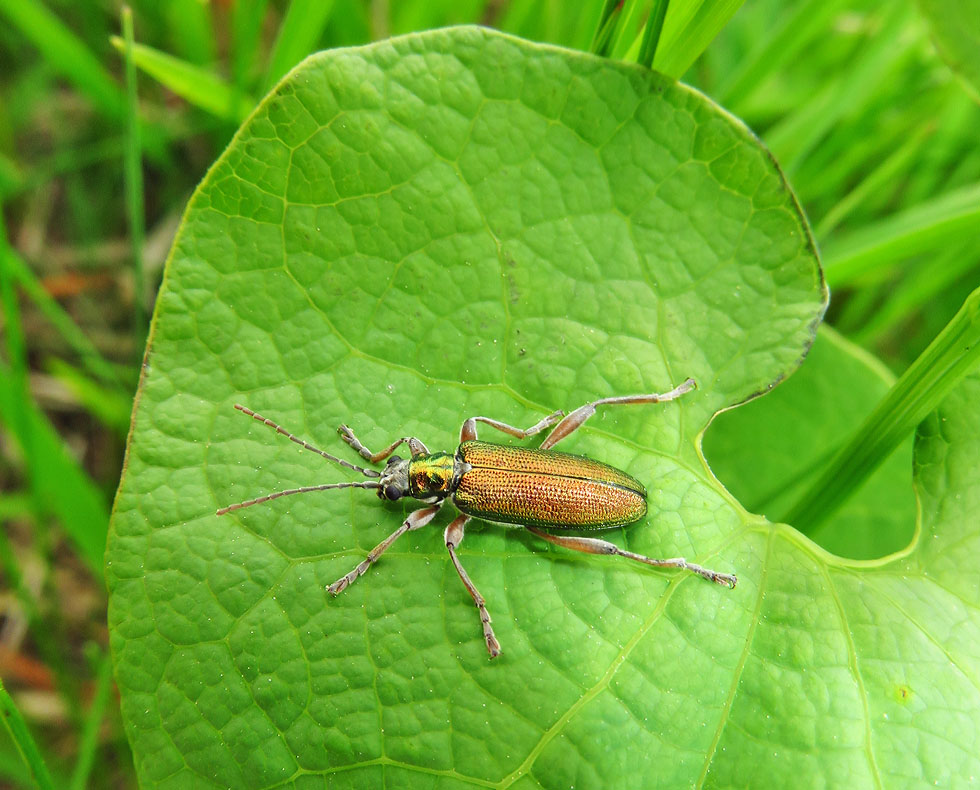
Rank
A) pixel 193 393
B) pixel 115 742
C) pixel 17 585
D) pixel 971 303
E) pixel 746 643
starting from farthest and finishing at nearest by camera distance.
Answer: pixel 115 742
pixel 17 585
pixel 193 393
pixel 746 643
pixel 971 303

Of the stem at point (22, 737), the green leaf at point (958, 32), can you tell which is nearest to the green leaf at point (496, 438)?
the stem at point (22, 737)

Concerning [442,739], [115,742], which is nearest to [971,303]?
[442,739]

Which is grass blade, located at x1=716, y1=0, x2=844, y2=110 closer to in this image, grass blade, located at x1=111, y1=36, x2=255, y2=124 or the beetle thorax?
the beetle thorax

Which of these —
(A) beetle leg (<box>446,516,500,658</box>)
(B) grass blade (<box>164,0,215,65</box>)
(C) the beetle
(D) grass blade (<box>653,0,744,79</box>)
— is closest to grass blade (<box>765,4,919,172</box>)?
(D) grass blade (<box>653,0,744,79</box>)

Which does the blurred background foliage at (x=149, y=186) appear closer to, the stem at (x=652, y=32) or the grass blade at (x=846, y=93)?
the grass blade at (x=846, y=93)

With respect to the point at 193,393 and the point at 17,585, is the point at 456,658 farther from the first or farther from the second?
the point at 17,585
